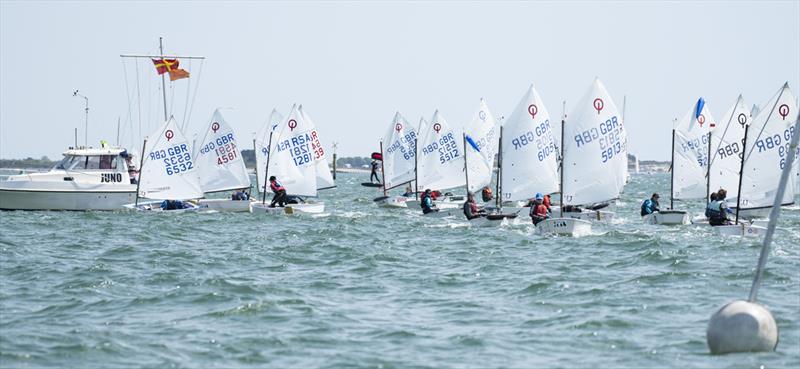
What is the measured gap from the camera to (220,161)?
158ft

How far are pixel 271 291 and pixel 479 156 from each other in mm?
31321

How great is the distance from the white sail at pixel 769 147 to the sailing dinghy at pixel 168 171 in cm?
2051

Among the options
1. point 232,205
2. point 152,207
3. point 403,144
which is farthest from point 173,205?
point 403,144

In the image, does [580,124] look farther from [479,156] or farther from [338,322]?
[338,322]

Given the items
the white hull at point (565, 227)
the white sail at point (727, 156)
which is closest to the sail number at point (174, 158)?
the white hull at point (565, 227)

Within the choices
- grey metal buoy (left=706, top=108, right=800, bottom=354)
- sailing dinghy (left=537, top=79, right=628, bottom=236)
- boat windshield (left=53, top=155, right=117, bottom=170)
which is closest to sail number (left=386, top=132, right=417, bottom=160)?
boat windshield (left=53, top=155, right=117, bottom=170)

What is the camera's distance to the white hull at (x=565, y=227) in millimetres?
33594

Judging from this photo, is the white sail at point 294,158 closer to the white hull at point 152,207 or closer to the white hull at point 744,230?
the white hull at point 152,207

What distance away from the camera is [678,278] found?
23.5m

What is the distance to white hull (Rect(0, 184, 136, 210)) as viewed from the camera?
1752 inches

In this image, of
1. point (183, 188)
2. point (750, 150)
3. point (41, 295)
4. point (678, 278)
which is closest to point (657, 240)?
point (750, 150)

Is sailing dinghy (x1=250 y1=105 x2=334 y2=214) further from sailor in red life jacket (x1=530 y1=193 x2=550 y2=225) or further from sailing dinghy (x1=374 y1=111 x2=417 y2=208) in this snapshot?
sailor in red life jacket (x1=530 y1=193 x2=550 y2=225)

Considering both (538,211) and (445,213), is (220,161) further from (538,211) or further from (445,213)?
(538,211)

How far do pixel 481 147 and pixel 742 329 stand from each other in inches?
1553
